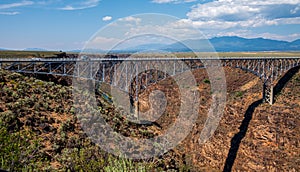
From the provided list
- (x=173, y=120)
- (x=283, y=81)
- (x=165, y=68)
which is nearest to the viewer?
(x=165, y=68)

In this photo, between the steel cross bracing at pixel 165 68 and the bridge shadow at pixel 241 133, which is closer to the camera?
the steel cross bracing at pixel 165 68

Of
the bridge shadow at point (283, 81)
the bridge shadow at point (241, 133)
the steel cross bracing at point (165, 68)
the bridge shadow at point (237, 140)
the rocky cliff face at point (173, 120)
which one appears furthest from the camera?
the bridge shadow at point (283, 81)

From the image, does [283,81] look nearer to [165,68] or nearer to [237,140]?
[237,140]

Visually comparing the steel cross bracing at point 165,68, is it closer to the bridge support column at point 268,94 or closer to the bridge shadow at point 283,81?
the bridge support column at point 268,94

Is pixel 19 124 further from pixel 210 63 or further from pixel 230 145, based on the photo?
pixel 210 63

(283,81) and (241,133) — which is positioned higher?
(283,81)

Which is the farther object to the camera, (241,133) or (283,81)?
(283,81)

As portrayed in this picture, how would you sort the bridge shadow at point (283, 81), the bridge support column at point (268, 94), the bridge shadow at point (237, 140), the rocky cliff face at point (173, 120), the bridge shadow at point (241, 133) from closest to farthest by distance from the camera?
the rocky cliff face at point (173, 120) → the bridge shadow at point (237, 140) → the bridge shadow at point (241, 133) → the bridge support column at point (268, 94) → the bridge shadow at point (283, 81)

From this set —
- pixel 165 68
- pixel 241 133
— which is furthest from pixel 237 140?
pixel 165 68

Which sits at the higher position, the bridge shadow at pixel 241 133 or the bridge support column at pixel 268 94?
the bridge support column at pixel 268 94

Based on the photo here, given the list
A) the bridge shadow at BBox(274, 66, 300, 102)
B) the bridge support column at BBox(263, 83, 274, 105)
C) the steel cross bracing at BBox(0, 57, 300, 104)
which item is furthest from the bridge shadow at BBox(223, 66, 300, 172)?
the steel cross bracing at BBox(0, 57, 300, 104)

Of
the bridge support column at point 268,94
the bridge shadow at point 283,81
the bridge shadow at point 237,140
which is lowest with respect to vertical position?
the bridge shadow at point 237,140

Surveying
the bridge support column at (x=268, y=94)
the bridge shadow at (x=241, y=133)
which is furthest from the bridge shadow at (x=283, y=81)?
the bridge support column at (x=268, y=94)

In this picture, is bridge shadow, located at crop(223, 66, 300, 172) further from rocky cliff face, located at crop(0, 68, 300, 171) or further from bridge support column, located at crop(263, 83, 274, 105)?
bridge support column, located at crop(263, 83, 274, 105)
